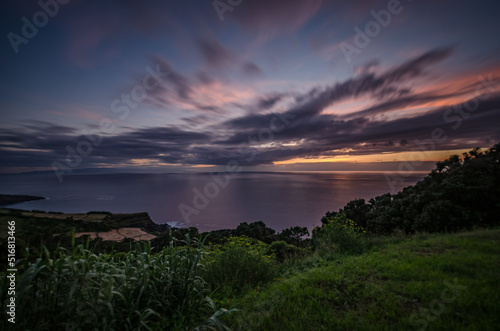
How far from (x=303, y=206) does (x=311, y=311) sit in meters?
38.2

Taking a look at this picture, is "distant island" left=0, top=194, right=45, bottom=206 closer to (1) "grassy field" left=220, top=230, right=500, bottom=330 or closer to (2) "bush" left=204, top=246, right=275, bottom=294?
(2) "bush" left=204, top=246, right=275, bottom=294

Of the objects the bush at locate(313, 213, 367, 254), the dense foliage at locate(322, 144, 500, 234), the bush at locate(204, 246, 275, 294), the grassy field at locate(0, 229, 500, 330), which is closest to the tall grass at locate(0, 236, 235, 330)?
the grassy field at locate(0, 229, 500, 330)

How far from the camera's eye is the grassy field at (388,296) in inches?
110

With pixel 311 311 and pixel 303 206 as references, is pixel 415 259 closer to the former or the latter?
pixel 311 311

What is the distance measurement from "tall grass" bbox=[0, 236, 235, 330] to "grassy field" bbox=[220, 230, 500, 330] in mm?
841

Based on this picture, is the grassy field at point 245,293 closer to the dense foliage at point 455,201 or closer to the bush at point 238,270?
the bush at point 238,270

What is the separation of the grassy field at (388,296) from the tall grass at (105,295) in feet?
2.76

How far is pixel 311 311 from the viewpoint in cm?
320

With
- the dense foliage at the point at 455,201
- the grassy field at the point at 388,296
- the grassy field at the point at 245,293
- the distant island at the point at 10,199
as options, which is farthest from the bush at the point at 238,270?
the distant island at the point at 10,199

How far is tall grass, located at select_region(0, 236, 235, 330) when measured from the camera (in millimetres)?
2270

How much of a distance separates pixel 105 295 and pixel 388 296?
4.67m

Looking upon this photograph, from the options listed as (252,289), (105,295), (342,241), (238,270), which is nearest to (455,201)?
(342,241)

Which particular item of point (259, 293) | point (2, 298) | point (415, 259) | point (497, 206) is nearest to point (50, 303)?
point (2, 298)

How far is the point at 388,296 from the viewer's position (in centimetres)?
346
